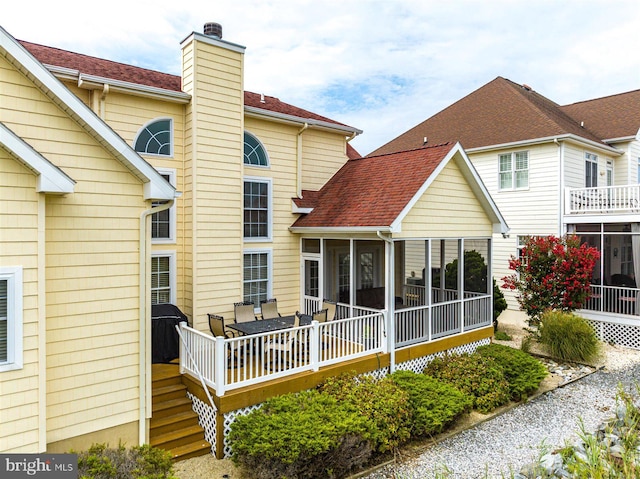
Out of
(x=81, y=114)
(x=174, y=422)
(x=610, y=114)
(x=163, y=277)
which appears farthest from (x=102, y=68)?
(x=610, y=114)

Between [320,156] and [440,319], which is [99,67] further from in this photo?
[440,319]

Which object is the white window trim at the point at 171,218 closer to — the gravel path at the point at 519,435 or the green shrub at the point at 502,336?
the gravel path at the point at 519,435

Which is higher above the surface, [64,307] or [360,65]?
[360,65]

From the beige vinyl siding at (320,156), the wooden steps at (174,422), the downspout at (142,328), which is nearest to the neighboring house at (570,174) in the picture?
the beige vinyl siding at (320,156)

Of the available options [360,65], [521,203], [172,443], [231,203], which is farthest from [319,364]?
[360,65]

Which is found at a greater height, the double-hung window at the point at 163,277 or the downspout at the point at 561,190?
the downspout at the point at 561,190

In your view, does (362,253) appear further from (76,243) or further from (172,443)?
(76,243)

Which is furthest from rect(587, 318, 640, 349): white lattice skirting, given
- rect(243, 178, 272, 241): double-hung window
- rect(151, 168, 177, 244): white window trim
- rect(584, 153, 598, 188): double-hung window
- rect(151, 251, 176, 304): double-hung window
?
rect(151, 168, 177, 244): white window trim

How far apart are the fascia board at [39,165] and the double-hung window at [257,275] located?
232 inches

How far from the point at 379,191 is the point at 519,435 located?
611 cm

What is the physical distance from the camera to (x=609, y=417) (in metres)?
8.63

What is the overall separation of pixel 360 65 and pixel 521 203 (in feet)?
31.8

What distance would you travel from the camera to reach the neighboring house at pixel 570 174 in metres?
14.8

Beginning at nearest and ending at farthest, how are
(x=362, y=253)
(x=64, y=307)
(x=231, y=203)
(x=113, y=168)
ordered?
1. (x=64, y=307)
2. (x=113, y=168)
3. (x=231, y=203)
4. (x=362, y=253)
